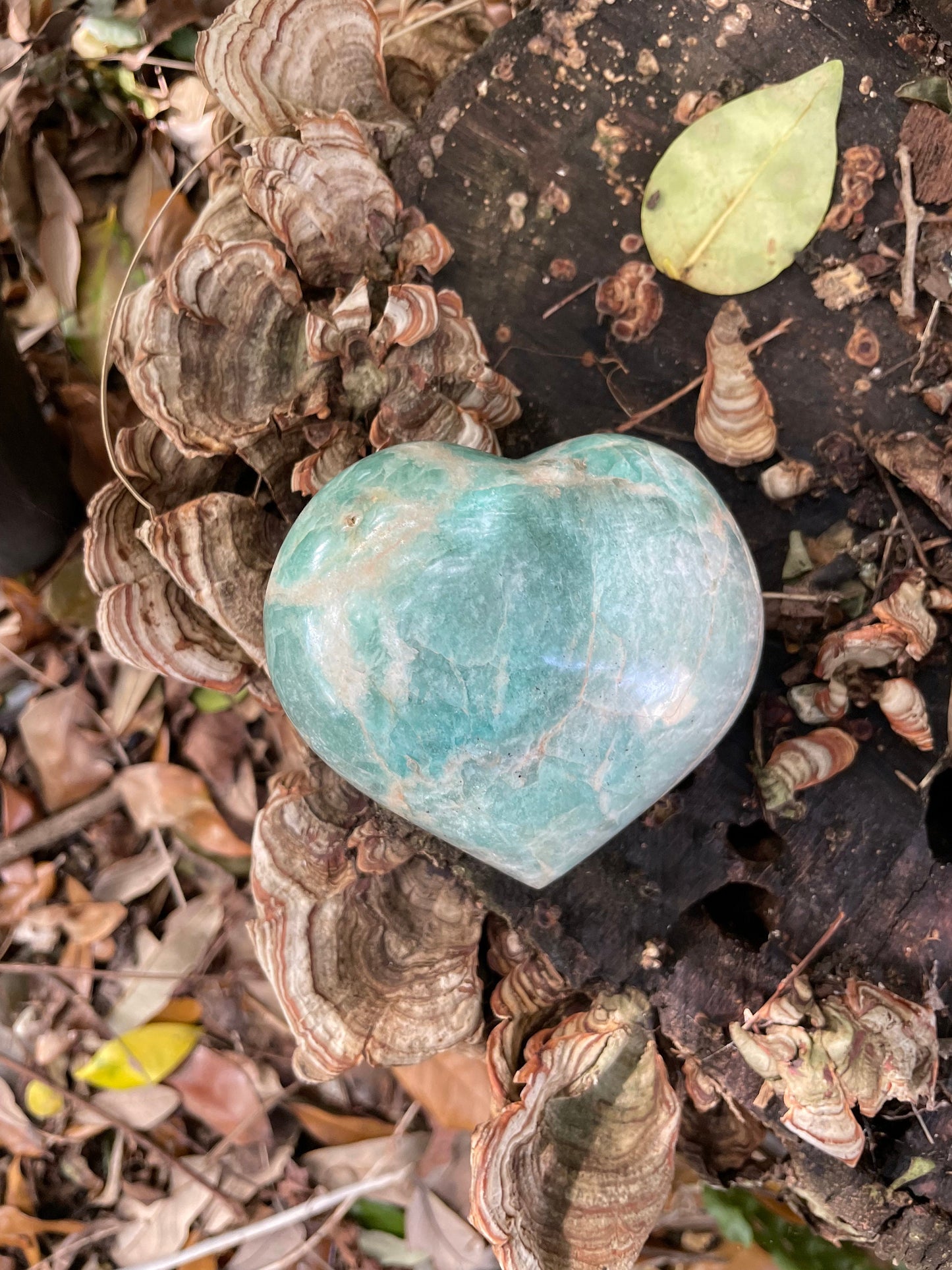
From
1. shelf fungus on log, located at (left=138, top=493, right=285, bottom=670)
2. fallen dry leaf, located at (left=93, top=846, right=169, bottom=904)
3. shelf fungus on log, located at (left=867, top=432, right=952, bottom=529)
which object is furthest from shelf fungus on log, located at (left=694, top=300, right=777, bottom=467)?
fallen dry leaf, located at (left=93, top=846, right=169, bottom=904)

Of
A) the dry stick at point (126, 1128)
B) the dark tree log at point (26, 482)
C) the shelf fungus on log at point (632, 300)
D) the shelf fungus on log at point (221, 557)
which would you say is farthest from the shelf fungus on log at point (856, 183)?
the dry stick at point (126, 1128)

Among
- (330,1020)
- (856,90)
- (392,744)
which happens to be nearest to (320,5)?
(856,90)

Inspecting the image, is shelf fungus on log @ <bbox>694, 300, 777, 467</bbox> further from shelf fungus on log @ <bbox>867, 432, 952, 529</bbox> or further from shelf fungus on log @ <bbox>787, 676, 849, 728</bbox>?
shelf fungus on log @ <bbox>787, 676, 849, 728</bbox>

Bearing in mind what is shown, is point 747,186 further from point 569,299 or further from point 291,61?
point 291,61

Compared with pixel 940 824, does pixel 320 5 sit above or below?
above

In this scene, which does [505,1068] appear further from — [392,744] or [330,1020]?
[392,744]

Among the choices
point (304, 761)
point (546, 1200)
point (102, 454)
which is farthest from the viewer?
point (102, 454)

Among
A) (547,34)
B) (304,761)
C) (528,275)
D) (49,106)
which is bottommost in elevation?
(304,761)
